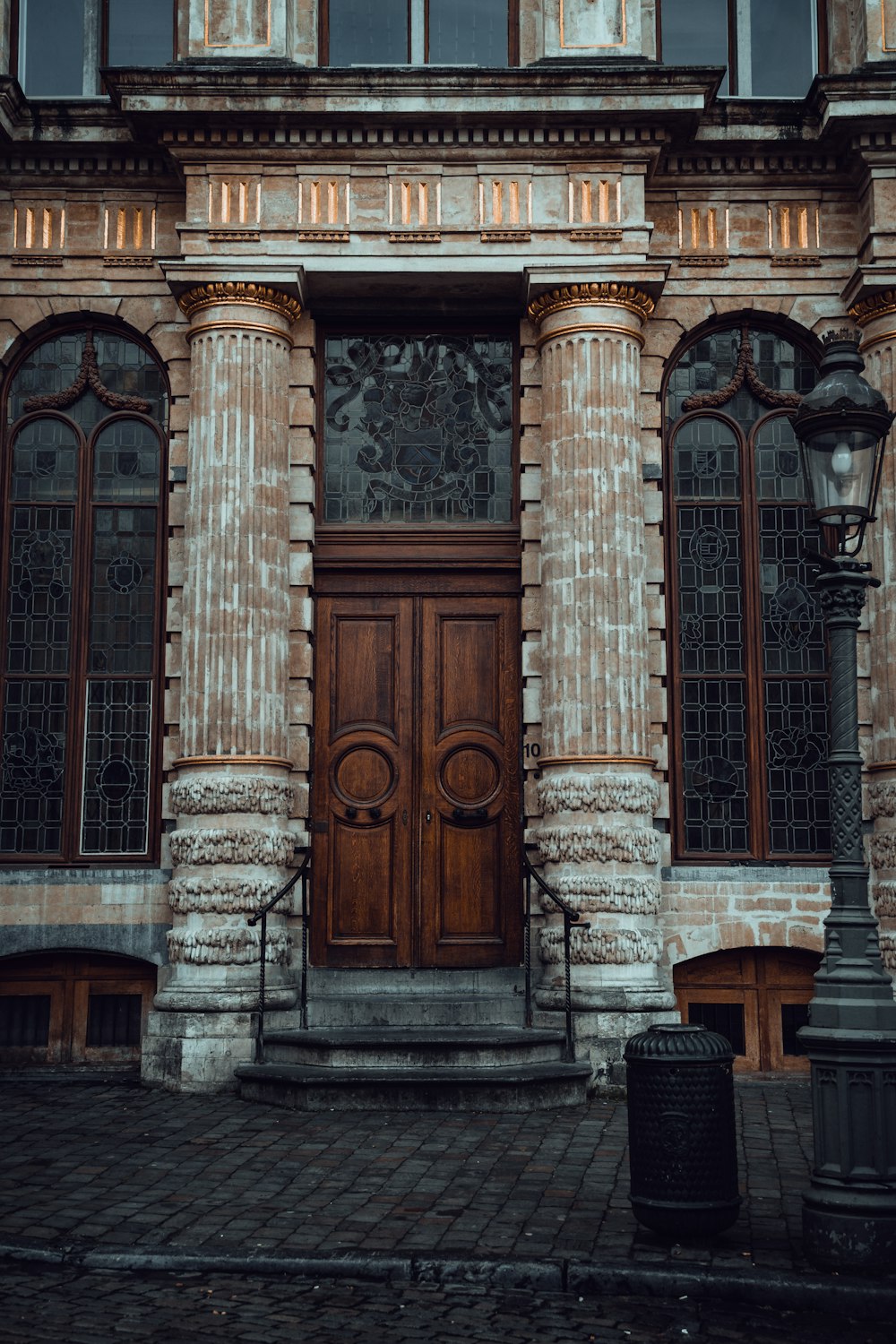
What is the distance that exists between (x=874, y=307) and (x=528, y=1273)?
9.47 m

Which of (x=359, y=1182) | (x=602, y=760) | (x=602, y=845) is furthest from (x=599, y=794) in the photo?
(x=359, y=1182)

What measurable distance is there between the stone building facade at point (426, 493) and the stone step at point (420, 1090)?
132cm

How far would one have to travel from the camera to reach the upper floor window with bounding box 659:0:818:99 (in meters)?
14.1

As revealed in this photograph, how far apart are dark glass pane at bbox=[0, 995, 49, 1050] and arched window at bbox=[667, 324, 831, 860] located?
5.80 metres

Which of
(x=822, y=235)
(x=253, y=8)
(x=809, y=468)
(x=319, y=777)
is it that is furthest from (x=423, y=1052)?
(x=253, y=8)

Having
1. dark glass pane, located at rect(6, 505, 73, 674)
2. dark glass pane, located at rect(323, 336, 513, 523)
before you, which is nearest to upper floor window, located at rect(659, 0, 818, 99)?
dark glass pane, located at rect(323, 336, 513, 523)

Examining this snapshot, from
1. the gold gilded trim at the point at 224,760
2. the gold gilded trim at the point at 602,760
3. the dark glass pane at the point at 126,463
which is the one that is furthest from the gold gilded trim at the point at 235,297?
the gold gilded trim at the point at 602,760

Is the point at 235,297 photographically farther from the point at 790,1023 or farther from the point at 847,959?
the point at 847,959

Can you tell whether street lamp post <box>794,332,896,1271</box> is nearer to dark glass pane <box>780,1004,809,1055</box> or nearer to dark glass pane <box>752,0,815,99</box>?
dark glass pane <box>780,1004,809,1055</box>

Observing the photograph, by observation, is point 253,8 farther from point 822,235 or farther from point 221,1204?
point 221,1204

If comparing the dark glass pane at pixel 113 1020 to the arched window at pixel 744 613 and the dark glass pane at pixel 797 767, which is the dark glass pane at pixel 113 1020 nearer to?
the arched window at pixel 744 613

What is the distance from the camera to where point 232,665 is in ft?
41.3

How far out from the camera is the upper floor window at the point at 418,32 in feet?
45.3

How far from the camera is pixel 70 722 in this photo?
43.9 feet
